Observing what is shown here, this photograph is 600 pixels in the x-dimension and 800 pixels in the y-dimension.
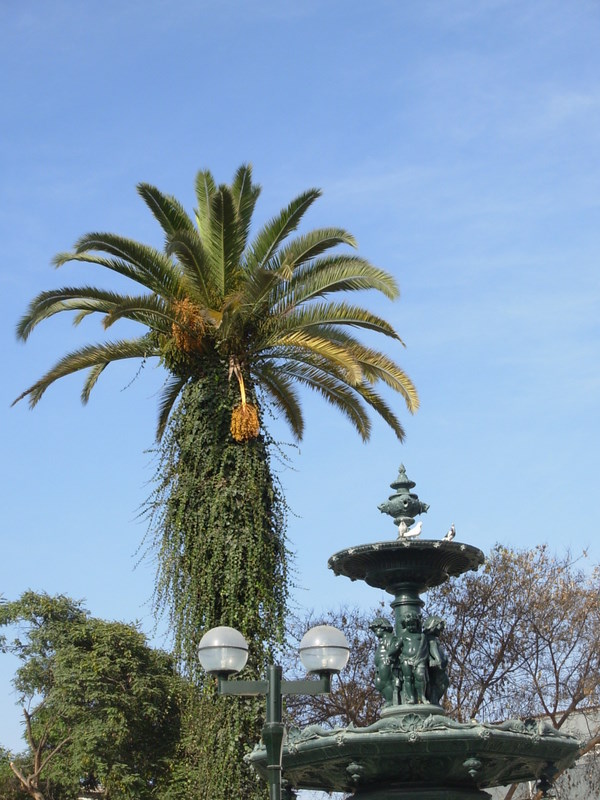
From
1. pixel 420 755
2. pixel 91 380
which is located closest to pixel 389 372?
pixel 91 380

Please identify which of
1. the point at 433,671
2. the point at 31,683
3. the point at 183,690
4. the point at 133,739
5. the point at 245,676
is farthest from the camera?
the point at 31,683

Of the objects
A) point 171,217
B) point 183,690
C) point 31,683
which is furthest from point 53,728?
point 171,217

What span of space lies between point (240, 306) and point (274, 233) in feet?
5.69

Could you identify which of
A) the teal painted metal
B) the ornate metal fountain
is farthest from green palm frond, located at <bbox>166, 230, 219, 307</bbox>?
the teal painted metal

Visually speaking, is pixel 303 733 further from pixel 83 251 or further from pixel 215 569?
pixel 83 251

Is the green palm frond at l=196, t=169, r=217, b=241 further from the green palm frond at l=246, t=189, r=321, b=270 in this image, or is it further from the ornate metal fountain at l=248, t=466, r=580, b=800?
the ornate metal fountain at l=248, t=466, r=580, b=800

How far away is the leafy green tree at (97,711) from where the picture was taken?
2359 centimetres

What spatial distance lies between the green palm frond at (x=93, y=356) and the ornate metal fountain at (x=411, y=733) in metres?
6.95

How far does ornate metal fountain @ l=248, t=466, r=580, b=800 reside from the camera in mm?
9125

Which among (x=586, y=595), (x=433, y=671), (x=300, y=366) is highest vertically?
(x=300, y=366)

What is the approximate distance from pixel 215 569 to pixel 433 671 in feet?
18.3

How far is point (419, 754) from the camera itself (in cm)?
920

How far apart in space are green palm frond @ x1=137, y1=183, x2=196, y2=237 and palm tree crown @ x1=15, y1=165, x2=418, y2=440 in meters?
0.02

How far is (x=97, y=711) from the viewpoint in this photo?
24.1 m
